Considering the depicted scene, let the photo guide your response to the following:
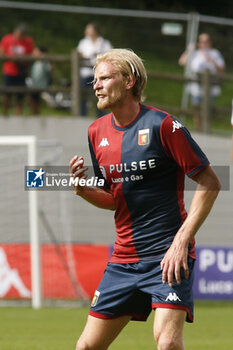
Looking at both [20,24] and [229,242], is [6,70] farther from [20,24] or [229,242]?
[229,242]

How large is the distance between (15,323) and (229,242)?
380 centimetres

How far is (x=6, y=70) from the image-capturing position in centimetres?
1552

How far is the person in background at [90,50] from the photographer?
14670 millimetres

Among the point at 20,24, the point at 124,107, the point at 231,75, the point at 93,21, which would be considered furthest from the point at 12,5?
the point at 124,107

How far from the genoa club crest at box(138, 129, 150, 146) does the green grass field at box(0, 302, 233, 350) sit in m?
3.57

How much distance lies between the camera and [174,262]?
15.8 feet

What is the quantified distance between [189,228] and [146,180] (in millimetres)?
460

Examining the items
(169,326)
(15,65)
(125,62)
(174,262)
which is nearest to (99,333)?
(169,326)

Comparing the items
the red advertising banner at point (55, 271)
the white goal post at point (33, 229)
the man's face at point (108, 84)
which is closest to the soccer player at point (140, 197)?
the man's face at point (108, 84)

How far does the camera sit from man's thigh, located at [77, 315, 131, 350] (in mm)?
4973

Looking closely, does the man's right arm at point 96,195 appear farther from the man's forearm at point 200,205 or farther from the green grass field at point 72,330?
the green grass field at point 72,330

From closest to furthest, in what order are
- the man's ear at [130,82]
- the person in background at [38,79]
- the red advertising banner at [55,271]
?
the man's ear at [130,82] < the red advertising banner at [55,271] < the person in background at [38,79]

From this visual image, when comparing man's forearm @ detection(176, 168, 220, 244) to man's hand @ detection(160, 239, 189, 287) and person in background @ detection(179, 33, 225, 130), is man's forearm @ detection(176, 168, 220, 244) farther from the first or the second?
person in background @ detection(179, 33, 225, 130)

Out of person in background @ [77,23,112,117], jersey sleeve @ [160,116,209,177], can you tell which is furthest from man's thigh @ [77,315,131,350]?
person in background @ [77,23,112,117]
